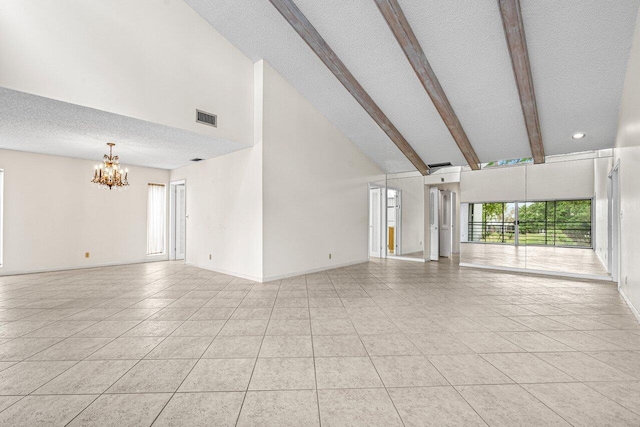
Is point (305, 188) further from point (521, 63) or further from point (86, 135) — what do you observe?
point (521, 63)

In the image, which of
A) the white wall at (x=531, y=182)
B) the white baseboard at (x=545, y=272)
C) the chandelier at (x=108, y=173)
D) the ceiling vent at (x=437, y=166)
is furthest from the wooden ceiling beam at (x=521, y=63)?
the chandelier at (x=108, y=173)

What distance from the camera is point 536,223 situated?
669cm

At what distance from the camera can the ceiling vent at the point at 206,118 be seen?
5.01m

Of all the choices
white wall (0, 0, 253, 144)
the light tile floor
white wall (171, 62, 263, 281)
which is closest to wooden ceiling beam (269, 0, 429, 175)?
white wall (171, 62, 263, 281)

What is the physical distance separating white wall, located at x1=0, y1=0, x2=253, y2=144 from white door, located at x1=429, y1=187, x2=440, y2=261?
5.84m

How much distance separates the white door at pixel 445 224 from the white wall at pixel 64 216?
8.61m

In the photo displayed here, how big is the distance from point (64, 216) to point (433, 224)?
9.28 metres

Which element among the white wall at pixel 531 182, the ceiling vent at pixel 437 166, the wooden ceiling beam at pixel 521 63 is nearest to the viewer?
the wooden ceiling beam at pixel 521 63

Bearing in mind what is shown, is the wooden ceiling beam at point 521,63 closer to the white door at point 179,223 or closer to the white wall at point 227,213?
the white wall at point 227,213

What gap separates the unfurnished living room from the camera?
2123 millimetres

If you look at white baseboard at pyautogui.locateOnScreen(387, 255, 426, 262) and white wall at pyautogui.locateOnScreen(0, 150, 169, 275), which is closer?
white wall at pyautogui.locateOnScreen(0, 150, 169, 275)

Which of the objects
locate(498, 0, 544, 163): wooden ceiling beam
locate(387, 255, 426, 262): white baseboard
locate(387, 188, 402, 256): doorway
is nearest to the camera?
locate(498, 0, 544, 163): wooden ceiling beam

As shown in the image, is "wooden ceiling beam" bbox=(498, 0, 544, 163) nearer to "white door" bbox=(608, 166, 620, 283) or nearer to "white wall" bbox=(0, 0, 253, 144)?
"white door" bbox=(608, 166, 620, 283)

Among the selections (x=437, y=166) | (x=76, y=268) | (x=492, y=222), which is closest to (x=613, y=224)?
(x=492, y=222)
